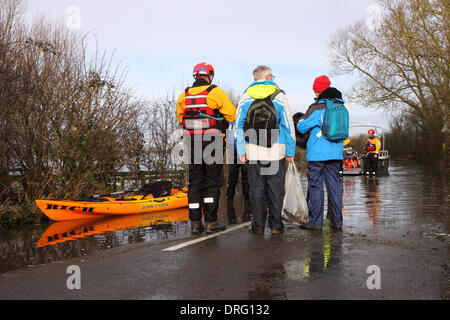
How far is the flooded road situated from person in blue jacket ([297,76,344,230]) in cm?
26

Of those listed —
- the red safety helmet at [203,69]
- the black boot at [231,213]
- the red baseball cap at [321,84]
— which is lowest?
the black boot at [231,213]

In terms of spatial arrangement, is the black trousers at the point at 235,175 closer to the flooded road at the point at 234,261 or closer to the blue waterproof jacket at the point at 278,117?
the flooded road at the point at 234,261

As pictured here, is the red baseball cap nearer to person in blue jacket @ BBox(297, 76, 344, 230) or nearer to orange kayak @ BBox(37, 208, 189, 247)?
person in blue jacket @ BBox(297, 76, 344, 230)

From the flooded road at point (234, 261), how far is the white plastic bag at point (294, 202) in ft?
0.70

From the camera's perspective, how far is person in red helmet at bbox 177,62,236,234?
262 inches

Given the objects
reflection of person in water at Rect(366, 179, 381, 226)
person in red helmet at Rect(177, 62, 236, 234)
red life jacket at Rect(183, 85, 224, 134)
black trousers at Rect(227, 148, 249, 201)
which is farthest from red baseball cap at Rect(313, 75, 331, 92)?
black trousers at Rect(227, 148, 249, 201)

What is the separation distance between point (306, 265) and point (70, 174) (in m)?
6.19

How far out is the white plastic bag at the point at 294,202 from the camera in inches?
268

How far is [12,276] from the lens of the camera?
452 cm

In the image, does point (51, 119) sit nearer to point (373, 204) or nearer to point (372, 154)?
point (373, 204)

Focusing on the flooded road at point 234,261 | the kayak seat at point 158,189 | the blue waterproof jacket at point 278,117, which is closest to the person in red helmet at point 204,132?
the blue waterproof jacket at point 278,117
